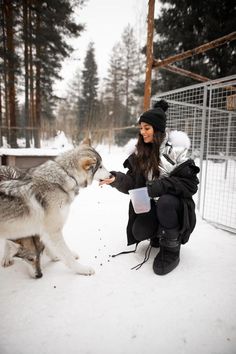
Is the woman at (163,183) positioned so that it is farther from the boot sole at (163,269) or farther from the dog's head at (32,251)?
the dog's head at (32,251)

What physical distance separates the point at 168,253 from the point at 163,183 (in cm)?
73

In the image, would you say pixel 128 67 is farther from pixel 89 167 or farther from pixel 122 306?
pixel 122 306

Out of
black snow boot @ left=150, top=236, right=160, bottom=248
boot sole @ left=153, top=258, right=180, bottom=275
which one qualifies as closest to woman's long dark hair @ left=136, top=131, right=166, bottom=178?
black snow boot @ left=150, top=236, right=160, bottom=248

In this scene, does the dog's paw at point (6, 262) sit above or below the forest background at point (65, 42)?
below

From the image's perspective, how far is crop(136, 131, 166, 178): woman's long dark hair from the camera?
85.4 inches

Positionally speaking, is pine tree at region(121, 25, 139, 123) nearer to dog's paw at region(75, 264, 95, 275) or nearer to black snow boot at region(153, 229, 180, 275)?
black snow boot at region(153, 229, 180, 275)

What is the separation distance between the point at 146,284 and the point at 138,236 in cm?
49

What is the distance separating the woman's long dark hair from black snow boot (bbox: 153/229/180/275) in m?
0.62

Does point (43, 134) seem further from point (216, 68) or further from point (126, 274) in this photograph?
point (126, 274)

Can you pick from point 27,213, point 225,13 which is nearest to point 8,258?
point 27,213

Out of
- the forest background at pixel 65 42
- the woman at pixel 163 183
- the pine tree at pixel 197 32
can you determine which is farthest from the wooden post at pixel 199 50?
the pine tree at pixel 197 32

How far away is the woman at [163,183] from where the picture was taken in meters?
Result: 1.97

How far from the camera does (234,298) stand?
1.68 meters

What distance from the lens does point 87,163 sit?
2.05 m
